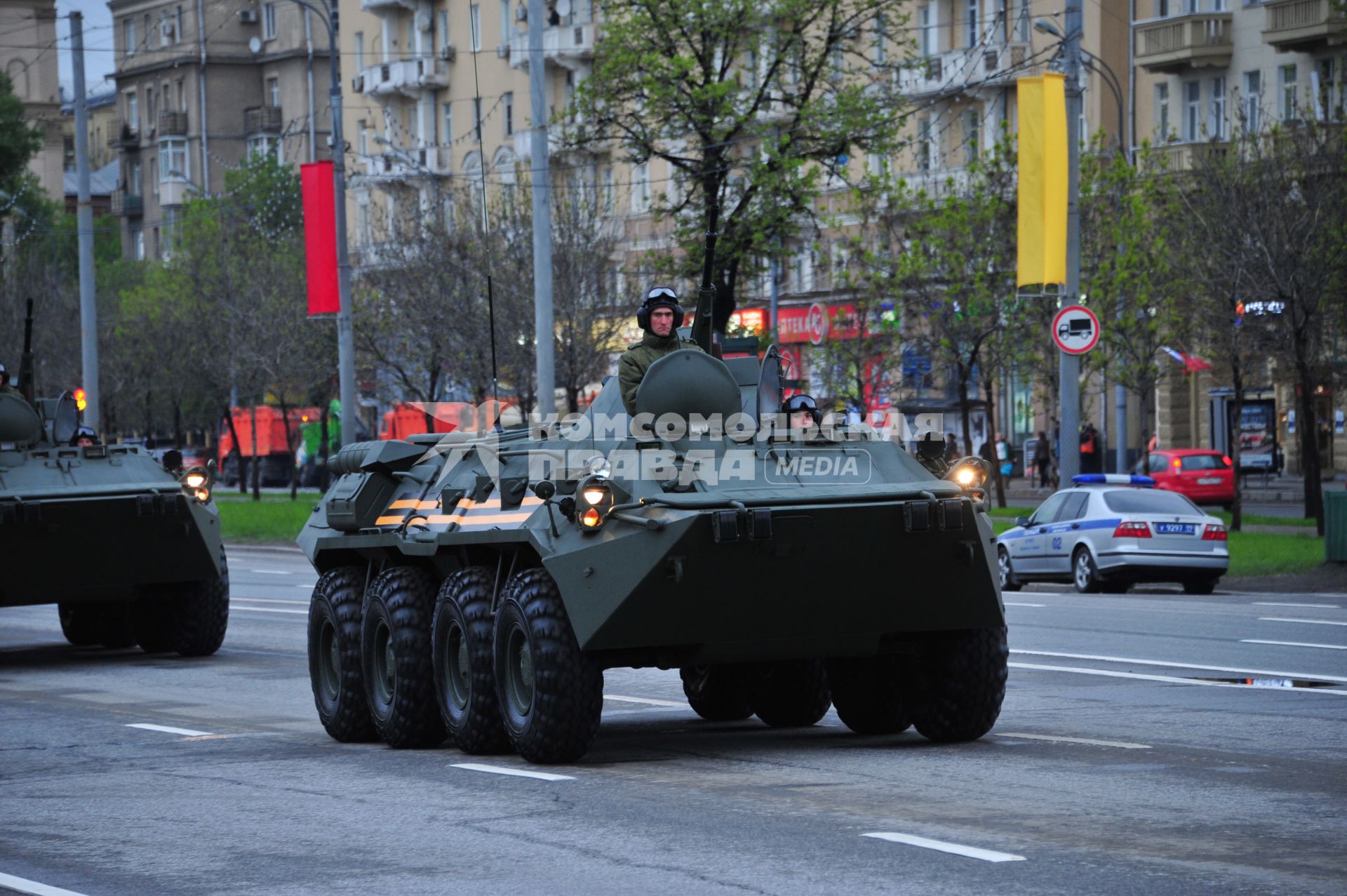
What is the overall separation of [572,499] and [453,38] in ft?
202

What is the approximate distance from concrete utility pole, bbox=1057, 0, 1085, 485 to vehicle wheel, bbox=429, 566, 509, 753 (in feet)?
60.0

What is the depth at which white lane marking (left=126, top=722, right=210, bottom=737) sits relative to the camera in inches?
550

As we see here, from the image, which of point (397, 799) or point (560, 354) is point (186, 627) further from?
point (560, 354)

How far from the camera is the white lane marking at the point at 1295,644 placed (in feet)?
60.7

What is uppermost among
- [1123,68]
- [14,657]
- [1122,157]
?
[1123,68]

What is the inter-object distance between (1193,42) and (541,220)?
30122 millimetres

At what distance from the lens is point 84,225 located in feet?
137

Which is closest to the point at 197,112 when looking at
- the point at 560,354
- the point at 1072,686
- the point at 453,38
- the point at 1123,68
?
the point at 453,38

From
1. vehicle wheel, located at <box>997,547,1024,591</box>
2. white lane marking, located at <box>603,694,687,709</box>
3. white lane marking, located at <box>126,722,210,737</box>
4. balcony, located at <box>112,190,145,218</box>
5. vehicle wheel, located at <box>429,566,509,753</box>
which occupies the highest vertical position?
balcony, located at <box>112,190,145,218</box>

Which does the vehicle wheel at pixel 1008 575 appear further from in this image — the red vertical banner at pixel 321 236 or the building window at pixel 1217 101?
the building window at pixel 1217 101

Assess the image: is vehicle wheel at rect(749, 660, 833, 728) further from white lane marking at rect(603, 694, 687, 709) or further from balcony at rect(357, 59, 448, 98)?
balcony at rect(357, 59, 448, 98)

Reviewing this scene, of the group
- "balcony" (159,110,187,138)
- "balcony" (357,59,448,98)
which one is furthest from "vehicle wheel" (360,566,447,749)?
"balcony" (159,110,187,138)

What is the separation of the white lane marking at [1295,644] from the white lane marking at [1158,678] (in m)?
2.47

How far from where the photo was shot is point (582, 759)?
1187 cm
